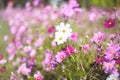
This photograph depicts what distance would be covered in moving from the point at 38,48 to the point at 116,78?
7.64 ft

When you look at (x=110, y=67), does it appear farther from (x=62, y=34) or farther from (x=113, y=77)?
(x=62, y=34)

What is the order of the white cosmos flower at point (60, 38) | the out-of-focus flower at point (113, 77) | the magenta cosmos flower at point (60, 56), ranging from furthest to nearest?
the magenta cosmos flower at point (60, 56), the white cosmos flower at point (60, 38), the out-of-focus flower at point (113, 77)

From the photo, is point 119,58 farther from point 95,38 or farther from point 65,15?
point 65,15

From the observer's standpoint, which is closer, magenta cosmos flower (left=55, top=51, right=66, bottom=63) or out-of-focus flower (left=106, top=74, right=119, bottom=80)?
out-of-focus flower (left=106, top=74, right=119, bottom=80)

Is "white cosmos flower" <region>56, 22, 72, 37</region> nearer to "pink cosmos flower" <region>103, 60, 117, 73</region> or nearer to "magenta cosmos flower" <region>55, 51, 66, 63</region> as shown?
"magenta cosmos flower" <region>55, 51, 66, 63</region>

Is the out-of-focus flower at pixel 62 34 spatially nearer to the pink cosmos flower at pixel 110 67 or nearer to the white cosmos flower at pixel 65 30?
the white cosmos flower at pixel 65 30

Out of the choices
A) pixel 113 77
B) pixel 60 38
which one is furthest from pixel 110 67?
pixel 60 38

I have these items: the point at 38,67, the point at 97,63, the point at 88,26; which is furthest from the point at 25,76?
the point at 88,26

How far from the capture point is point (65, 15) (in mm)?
3924

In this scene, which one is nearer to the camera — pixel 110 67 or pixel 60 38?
pixel 110 67

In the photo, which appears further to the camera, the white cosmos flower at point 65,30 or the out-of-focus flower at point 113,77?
the white cosmos flower at point 65,30

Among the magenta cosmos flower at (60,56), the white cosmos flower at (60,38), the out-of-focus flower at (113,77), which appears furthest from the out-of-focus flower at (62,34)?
the out-of-focus flower at (113,77)

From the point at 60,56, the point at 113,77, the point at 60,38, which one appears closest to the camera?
the point at 113,77

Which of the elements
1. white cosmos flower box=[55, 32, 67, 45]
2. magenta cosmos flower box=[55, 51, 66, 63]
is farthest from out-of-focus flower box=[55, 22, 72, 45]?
magenta cosmos flower box=[55, 51, 66, 63]
